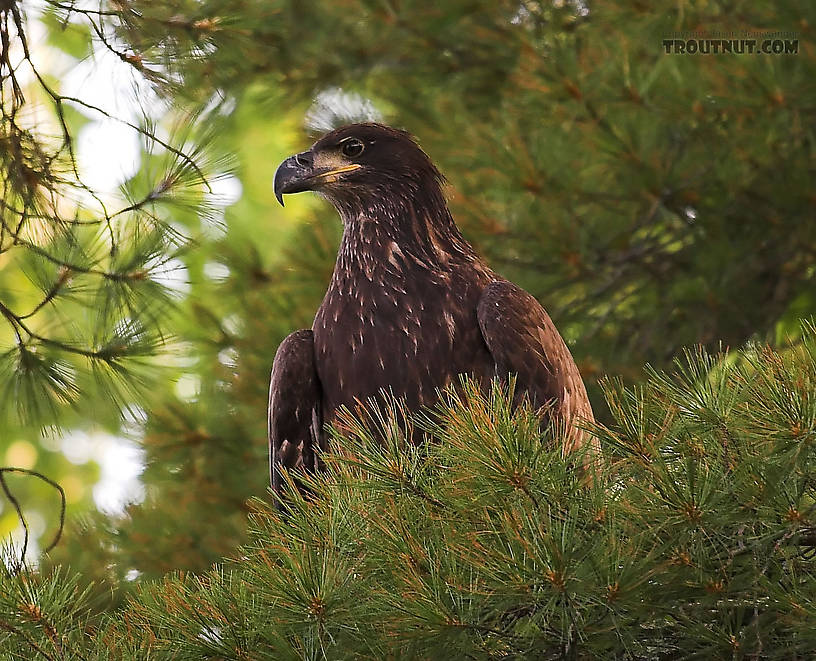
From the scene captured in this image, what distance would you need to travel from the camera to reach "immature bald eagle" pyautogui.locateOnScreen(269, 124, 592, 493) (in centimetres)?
319

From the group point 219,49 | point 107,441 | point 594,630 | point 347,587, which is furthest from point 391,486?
point 107,441

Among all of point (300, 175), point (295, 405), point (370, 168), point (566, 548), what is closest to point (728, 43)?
point (370, 168)

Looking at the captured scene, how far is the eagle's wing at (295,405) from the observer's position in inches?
133

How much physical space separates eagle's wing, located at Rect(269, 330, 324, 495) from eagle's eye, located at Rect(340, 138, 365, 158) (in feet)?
1.95

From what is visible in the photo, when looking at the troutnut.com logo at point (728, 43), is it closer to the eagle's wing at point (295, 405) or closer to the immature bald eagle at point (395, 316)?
the immature bald eagle at point (395, 316)

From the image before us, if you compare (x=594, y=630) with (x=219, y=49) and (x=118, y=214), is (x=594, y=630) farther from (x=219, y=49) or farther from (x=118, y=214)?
(x=219, y=49)

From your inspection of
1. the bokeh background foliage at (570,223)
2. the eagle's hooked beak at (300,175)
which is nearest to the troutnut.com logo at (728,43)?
the bokeh background foliage at (570,223)

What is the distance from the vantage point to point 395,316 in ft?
10.7

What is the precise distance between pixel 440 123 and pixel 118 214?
3521 millimetres

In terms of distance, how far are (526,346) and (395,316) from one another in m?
0.39

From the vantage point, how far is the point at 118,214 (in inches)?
117

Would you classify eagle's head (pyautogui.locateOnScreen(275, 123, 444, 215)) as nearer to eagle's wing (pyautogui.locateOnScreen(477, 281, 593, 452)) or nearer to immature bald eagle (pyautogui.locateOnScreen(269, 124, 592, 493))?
immature bald eagle (pyautogui.locateOnScreen(269, 124, 592, 493))

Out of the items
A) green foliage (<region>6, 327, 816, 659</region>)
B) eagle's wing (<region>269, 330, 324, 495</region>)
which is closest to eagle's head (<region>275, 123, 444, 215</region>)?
eagle's wing (<region>269, 330, 324, 495</region>)

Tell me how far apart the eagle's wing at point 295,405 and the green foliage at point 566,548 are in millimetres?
1362
